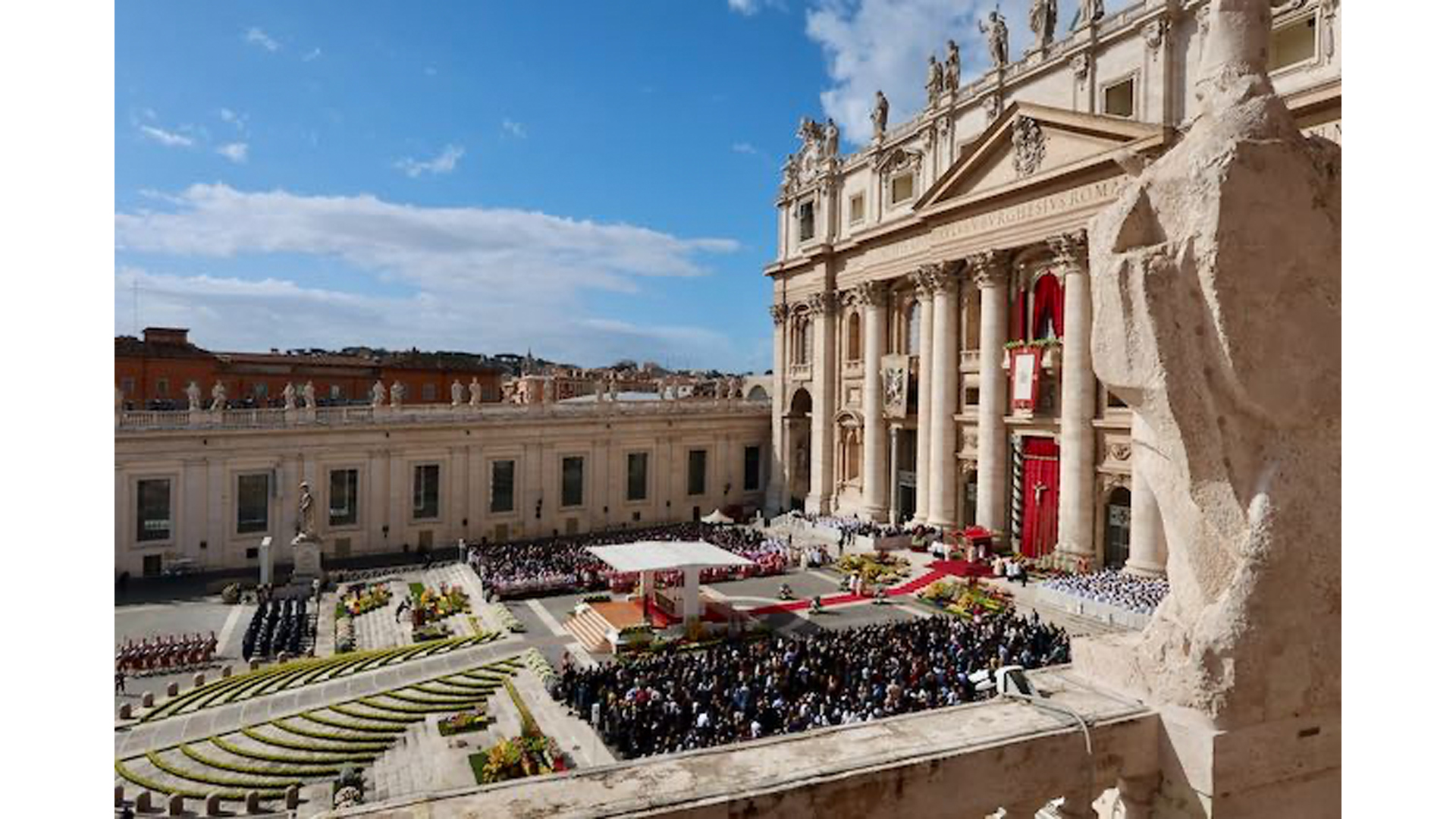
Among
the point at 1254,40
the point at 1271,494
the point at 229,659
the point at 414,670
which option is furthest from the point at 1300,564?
the point at 229,659

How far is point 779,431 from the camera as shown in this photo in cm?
4875

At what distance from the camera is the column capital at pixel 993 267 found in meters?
32.8

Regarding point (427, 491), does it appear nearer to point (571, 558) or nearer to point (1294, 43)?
point (571, 558)

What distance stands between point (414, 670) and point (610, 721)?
24.5 ft

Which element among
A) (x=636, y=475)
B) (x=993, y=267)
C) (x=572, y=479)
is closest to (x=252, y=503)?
(x=572, y=479)

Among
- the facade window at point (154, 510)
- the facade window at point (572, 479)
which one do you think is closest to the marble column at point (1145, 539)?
the facade window at point (572, 479)

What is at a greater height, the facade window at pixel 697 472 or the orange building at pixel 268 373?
the orange building at pixel 268 373

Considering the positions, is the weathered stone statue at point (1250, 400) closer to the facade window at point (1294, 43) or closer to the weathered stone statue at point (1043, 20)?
the facade window at point (1294, 43)

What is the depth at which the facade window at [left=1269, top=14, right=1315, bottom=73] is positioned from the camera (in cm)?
2389

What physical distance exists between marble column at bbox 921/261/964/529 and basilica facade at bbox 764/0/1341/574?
3.2 inches

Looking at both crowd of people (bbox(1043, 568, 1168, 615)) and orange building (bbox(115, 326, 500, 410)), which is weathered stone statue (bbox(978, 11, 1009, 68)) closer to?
crowd of people (bbox(1043, 568, 1168, 615))

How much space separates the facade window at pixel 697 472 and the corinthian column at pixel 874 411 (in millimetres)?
10005

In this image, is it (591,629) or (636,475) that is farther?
(636,475)

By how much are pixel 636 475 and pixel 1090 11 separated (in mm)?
29466
